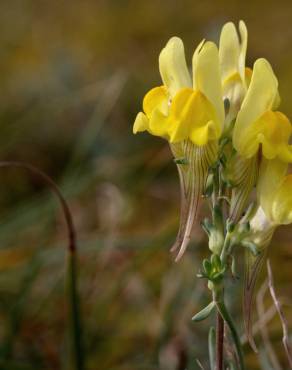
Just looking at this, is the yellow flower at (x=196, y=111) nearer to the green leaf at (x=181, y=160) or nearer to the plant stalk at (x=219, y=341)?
the green leaf at (x=181, y=160)

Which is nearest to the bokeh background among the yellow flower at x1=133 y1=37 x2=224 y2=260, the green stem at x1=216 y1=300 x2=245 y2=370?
the green stem at x1=216 y1=300 x2=245 y2=370

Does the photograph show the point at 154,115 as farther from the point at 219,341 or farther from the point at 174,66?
the point at 219,341

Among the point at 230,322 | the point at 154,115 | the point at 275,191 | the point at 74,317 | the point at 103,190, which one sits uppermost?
the point at 154,115

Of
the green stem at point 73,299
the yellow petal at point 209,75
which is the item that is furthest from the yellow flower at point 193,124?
the green stem at point 73,299

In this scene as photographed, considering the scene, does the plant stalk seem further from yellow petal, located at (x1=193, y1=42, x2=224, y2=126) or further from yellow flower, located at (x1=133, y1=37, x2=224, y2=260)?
yellow petal, located at (x1=193, y1=42, x2=224, y2=126)

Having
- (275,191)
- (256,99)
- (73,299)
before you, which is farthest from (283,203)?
(73,299)

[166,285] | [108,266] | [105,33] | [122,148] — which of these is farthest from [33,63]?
[166,285]

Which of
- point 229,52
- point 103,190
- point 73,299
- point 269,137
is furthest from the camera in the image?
point 103,190
